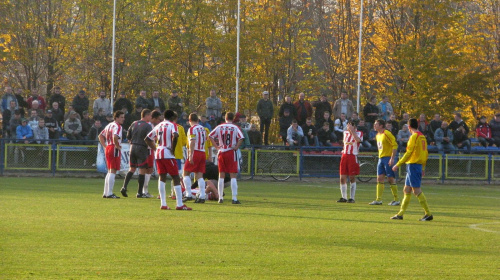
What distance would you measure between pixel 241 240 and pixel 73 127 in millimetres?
19329

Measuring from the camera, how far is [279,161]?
29625mm

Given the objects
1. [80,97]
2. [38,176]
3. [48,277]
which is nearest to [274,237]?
[48,277]

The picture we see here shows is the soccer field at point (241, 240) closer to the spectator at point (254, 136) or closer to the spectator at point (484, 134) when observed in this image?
the spectator at point (254, 136)

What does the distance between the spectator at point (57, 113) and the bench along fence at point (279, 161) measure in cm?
158

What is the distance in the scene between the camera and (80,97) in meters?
30.7

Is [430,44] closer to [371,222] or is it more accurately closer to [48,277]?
[371,222]

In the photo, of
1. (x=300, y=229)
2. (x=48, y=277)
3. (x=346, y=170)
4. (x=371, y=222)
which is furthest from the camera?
(x=346, y=170)

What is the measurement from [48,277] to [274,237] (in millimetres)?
4304

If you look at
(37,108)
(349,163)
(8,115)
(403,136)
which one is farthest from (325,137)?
(8,115)

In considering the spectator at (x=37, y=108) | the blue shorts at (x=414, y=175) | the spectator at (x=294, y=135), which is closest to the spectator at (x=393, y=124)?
the spectator at (x=294, y=135)

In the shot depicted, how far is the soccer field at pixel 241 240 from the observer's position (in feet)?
28.6

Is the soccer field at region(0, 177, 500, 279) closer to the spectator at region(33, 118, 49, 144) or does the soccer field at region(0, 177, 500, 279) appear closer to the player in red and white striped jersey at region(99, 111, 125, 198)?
the player in red and white striped jersey at region(99, 111, 125, 198)

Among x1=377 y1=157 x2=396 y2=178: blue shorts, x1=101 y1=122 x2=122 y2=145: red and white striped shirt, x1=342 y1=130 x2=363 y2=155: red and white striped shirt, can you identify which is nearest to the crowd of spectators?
x1=101 y1=122 x2=122 y2=145: red and white striped shirt

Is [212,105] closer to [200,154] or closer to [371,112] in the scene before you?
[371,112]
